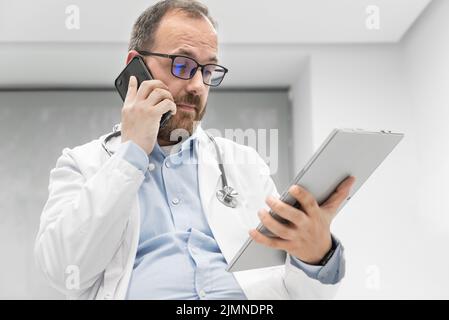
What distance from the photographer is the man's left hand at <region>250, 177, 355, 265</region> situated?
75cm

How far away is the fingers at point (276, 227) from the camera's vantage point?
75 cm

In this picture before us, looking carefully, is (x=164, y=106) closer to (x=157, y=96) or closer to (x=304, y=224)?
(x=157, y=96)

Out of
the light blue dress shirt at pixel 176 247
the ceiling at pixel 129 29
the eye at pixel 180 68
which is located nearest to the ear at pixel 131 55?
the eye at pixel 180 68

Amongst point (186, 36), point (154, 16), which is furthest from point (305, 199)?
point (154, 16)

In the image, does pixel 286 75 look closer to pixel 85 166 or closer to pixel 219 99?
pixel 219 99

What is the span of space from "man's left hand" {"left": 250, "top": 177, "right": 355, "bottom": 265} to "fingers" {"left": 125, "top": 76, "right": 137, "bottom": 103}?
330 millimetres

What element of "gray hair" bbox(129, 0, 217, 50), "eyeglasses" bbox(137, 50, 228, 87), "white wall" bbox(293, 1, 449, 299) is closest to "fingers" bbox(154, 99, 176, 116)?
"eyeglasses" bbox(137, 50, 228, 87)

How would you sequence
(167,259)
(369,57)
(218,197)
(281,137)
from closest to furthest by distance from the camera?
(167,259)
(218,197)
(369,57)
(281,137)

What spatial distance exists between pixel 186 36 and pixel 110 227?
1.42 ft

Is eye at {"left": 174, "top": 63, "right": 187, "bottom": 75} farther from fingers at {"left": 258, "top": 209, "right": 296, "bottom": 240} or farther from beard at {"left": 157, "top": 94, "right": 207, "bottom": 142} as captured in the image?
fingers at {"left": 258, "top": 209, "right": 296, "bottom": 240}

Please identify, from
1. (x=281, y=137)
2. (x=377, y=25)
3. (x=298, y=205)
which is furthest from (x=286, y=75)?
(x=298, y=205)

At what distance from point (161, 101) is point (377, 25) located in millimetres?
1972

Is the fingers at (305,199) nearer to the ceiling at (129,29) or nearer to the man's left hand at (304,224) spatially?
the man's left hand at (304,224)

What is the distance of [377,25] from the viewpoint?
2570 millimetres
